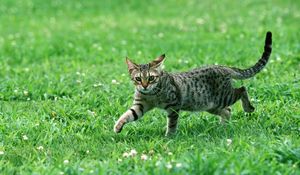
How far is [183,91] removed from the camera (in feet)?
24.6

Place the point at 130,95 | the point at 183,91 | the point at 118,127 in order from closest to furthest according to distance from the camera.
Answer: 1. the point at 118,127
2. the point at 183,91
3. the point at 130,95

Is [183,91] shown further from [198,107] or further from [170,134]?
[170,134]

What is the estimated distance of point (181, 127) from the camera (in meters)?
7.56

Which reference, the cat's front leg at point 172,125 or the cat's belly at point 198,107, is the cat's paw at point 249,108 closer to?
the cat's belly at point 198,107

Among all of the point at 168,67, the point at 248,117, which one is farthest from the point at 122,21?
the point at 248,117

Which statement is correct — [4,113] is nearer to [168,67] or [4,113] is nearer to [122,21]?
[168,67]

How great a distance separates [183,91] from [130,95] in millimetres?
1598

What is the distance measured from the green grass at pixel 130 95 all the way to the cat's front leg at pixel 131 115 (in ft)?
0.56

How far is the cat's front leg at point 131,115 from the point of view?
7.09 m

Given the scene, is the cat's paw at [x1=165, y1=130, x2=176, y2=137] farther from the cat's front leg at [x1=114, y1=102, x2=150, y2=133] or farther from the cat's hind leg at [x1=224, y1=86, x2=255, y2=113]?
the cat's hind leg at [x1=224, y1=86, x2=255, y2=113]

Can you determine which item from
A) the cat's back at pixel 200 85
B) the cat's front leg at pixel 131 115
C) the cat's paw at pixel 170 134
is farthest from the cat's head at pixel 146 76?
the cat's paw at pixel 170 134

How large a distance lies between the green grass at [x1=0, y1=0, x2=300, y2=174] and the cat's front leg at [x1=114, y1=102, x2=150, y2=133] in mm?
170

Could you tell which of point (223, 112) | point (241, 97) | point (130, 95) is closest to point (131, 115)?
point (223, 112)

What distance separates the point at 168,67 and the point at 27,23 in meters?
7.17
